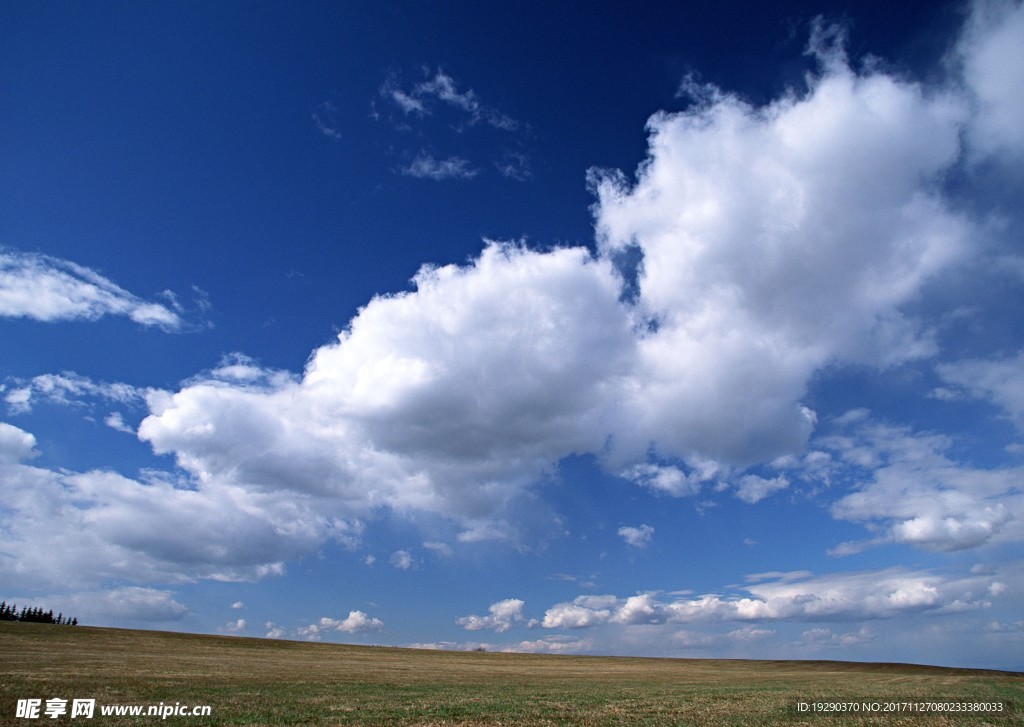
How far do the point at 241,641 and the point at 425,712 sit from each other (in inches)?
3954

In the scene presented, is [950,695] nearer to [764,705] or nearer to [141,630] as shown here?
[764,705]

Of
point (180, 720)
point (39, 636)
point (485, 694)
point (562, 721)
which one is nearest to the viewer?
point (180, 720)

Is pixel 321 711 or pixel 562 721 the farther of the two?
pixel 321 711

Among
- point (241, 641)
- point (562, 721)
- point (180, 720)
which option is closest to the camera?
point (180, 720)

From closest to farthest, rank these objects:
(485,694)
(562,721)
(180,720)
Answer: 1. (180,720)
2. (562,721)
3. (485,694)

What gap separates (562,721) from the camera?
944 inches

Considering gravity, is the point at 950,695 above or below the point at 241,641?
above

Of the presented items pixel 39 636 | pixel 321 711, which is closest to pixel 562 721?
pixel 321 711

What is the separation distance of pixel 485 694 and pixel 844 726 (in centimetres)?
2177

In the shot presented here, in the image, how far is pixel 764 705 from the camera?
1206 inches

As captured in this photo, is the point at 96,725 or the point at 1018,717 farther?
the point at 1018,717

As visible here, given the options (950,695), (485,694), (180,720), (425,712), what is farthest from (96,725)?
(950,695)

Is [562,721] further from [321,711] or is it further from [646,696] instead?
[646,696]

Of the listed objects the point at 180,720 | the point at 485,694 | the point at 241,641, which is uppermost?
the point at 180,720
